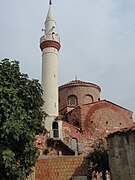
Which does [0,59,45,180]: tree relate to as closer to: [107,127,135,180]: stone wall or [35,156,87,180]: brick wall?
[107,127,135,180]: stone wall

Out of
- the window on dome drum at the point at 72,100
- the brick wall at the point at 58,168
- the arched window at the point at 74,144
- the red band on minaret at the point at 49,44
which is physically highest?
the red band on minaret at the point at 49,44

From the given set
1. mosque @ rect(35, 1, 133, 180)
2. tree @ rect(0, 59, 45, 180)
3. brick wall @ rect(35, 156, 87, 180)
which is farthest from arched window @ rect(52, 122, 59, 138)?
tree @ rect(0, 59, 45, 180)

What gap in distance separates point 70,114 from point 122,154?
49.7 ft

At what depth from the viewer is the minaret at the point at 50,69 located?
2927cm

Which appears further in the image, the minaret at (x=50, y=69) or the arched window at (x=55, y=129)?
the minaret at (x=50, y=69)

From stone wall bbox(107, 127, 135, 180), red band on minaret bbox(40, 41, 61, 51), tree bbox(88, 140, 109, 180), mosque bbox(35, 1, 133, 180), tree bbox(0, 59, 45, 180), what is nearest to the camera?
tree bbox(0, 59, 45, 180)

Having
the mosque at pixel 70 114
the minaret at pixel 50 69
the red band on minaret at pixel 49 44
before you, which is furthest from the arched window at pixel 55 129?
the red band on minaret at pixel 49 44

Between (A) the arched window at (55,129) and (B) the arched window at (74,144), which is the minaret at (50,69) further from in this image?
(B) the arched window at (74,144)

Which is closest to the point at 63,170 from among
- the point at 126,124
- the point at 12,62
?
the point at 12,62

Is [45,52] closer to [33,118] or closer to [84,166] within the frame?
[84,166]

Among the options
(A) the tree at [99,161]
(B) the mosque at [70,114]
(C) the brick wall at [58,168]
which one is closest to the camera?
(C) the brick wall at [58,168]

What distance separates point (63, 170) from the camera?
21641 millimetres

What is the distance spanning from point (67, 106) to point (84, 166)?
12.5 meters

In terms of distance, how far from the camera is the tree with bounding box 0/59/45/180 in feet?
46.7
